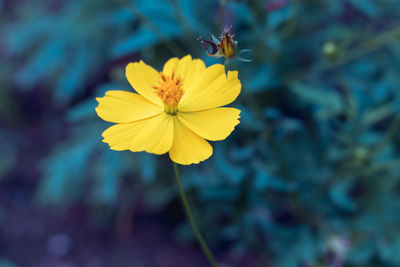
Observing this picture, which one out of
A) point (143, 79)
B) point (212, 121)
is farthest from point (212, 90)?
point (143, 79)

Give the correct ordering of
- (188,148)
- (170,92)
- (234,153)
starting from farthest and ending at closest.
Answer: (234,153), (170,92), (188,148)

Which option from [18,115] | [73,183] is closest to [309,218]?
[73,183]

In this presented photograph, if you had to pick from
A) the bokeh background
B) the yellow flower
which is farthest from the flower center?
the bokeh background

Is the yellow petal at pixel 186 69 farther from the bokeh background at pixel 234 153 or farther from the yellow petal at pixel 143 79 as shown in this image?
the bokeh background at pixel 234 153

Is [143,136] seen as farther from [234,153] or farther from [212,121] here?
[234,153]

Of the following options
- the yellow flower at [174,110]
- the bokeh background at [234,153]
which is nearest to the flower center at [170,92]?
the yellow flower at [174,110]

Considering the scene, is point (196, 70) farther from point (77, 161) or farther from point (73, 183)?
point (73, 183)

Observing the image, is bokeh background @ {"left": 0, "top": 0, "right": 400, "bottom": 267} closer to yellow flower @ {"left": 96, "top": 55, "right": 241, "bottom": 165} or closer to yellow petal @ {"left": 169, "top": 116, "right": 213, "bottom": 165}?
yellow flower @ {"left": 96, "top": 55, "right": 241, "bottom": 165}
